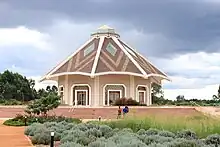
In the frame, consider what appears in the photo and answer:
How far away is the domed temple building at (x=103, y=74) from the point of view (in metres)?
64.1

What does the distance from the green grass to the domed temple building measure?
4212cm

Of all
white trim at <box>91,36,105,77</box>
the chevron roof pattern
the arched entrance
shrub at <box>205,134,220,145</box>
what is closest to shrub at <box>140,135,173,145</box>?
shrub at <box>205,134,220,145</box>

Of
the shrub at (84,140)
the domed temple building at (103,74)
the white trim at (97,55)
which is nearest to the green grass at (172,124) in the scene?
the shrub at (84,140)

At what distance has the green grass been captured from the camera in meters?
17.1

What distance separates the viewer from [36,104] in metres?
32.4

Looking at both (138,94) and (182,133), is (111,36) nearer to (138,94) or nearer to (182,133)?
(138,94)

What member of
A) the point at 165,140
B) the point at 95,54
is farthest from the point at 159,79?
the point at 165,140

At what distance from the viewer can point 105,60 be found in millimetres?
65125

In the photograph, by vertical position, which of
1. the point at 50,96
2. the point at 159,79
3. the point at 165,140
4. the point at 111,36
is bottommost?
the point at 165,140

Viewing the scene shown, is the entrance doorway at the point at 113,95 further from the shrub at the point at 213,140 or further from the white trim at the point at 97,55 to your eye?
→ the shrub at the point at 213,140

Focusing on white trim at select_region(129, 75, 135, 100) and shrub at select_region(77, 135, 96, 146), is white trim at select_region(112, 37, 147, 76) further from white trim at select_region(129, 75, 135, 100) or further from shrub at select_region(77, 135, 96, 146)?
shrub at select_region(77, 135, 96, 146)

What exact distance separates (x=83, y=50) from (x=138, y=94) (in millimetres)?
10128

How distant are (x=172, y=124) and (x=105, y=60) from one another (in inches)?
1838

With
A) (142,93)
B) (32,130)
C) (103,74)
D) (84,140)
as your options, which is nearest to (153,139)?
(84,140)
